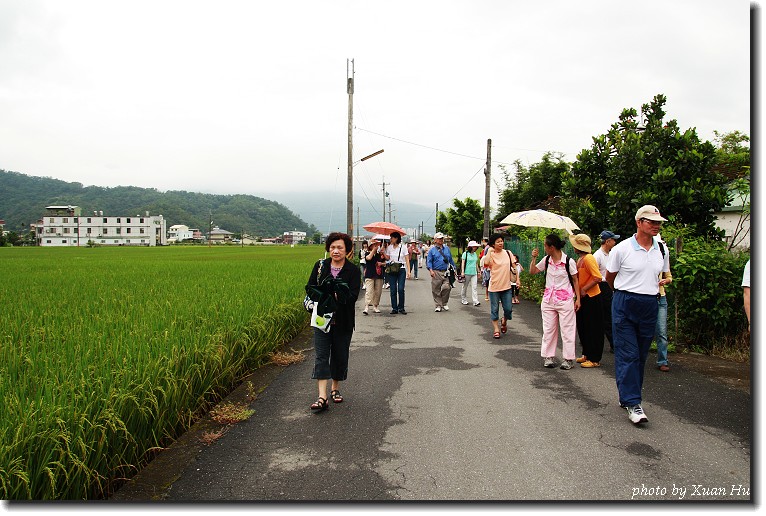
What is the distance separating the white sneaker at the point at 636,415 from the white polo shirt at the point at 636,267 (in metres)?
0.98

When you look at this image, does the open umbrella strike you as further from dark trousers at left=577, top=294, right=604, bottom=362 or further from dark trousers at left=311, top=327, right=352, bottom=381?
dark trousers at left=311, top=327, right=352, bottom=381

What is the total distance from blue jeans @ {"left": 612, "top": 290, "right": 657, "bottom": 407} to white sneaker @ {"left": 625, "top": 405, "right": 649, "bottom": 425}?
49 mm

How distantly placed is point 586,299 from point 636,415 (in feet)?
8.17

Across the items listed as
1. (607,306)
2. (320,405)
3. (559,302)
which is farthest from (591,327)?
(320,405)

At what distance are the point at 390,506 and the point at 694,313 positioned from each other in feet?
18.3

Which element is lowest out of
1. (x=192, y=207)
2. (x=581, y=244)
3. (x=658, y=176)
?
(x=581, y=244)

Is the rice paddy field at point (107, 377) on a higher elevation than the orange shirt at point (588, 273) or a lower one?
lower

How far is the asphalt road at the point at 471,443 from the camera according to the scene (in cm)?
307

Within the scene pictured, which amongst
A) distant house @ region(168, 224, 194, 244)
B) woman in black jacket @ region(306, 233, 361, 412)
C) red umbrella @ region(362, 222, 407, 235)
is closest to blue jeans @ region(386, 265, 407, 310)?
red umbrella @ region(362, 222, 407, 235)

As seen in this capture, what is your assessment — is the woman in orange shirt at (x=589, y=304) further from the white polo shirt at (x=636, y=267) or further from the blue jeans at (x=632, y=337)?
the blue jeans at (x=632, y=337)

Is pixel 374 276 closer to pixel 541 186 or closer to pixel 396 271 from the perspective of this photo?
pixel 396 271

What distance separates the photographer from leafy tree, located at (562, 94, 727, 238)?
26.7 ft

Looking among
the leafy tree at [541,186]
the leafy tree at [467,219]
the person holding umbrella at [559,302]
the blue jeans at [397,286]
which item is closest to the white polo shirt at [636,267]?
the person holding umbrella at [559,302]

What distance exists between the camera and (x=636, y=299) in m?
4.43
